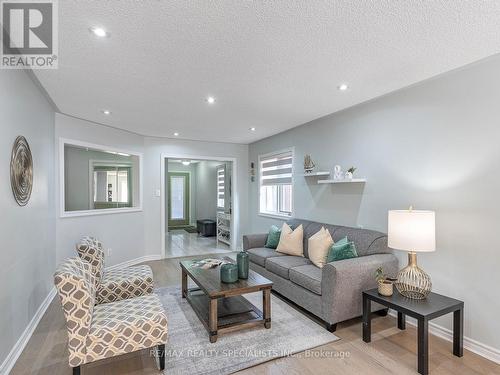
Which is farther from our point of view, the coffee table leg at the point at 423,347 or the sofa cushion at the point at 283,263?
the sofa cushion at the point at 283,263

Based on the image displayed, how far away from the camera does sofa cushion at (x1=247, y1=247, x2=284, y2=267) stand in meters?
3.87

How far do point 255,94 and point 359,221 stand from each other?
2061 mm

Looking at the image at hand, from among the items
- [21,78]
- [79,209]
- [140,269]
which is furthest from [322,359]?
[79,209]

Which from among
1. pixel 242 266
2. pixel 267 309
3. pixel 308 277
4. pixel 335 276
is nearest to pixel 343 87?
pixel 335 276

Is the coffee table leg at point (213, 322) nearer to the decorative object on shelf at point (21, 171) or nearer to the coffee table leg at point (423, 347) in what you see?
the coffee table leg at point (423, 347)

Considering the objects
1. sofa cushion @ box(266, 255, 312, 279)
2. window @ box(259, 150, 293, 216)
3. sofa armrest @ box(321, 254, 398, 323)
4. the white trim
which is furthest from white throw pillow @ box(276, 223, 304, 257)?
the white trim

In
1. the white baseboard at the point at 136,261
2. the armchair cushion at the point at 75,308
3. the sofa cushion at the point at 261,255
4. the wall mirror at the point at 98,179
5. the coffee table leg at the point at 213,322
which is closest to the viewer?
the armchair cushion at the point at 75,308

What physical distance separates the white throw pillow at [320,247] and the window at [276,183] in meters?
1.53

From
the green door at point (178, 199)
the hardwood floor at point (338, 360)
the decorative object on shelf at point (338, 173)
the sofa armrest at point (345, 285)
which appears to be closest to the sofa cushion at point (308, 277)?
the sofa armrest at point (345, 285)

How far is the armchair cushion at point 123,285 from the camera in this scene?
2.70 m

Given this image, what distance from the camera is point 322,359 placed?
7.39 ft

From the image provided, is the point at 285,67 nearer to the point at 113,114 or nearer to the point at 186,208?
the point at 113,114

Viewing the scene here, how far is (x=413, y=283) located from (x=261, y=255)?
201cm

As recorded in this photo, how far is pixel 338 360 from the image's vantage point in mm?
2240
